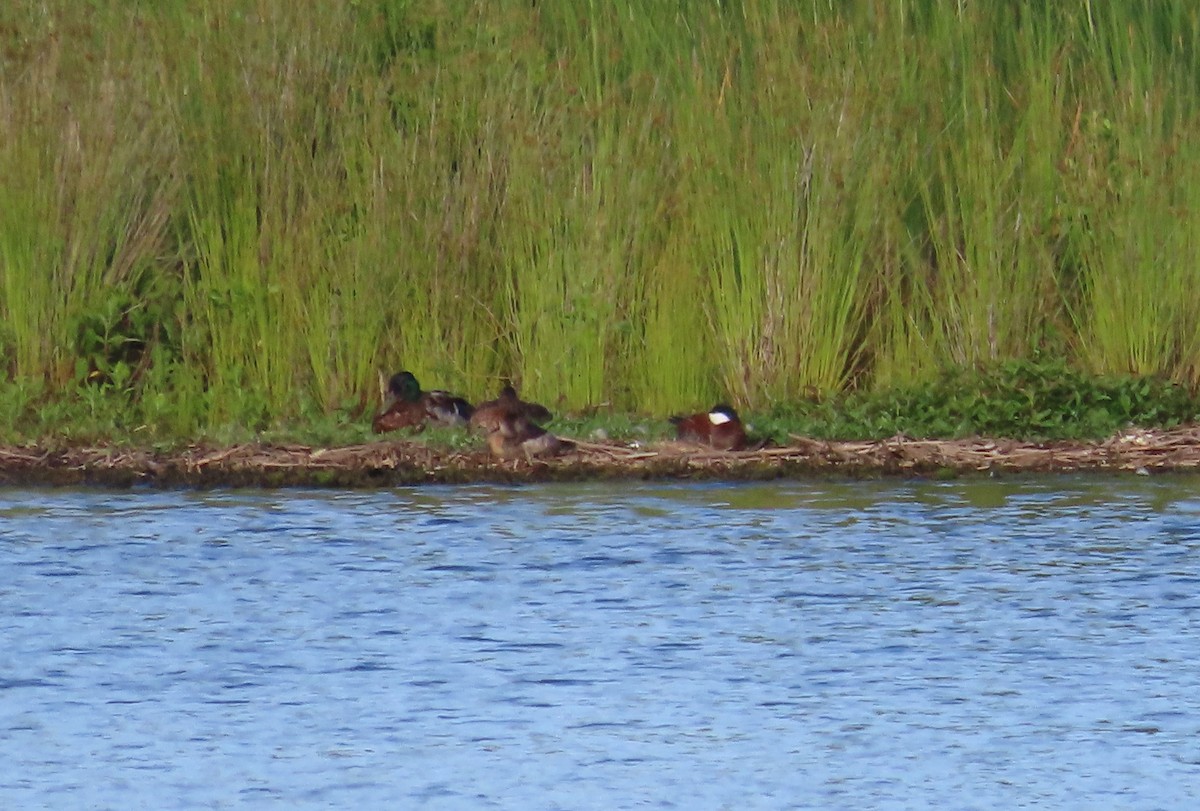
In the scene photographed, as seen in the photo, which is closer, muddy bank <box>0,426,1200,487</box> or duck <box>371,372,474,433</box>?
muddy bank <box>0,426,1200,487</box>

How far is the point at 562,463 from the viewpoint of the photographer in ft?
34.1

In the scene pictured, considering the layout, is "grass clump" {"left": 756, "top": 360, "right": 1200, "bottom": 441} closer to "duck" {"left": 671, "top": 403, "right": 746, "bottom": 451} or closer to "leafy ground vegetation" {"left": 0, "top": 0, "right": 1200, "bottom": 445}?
"leafy ground vegetation" {"left": 0, "top": 0, "right": 1200, "bottom": 445}

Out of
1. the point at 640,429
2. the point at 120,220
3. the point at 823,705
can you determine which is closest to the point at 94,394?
the point at 120,220

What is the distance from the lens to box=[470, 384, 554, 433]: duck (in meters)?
10.6

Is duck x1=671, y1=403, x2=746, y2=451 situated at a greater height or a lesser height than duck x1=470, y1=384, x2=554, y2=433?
lesser

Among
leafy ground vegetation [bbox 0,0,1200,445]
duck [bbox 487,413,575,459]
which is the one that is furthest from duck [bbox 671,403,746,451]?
duck [bbox 487,413,575,459]

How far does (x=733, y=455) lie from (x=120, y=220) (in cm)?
338

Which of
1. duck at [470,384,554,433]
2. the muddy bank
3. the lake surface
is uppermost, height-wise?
duck at [470,384,554,433]

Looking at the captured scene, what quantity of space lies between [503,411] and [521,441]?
9.8 inches

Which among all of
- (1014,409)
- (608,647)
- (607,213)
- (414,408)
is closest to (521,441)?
(414,408)

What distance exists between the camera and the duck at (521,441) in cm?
1038

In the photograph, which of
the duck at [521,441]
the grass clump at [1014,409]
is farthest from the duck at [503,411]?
the grass clump at [1014,409]

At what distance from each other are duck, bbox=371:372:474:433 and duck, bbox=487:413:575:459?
1.62 feet

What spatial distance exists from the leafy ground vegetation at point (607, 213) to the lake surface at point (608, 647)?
1317 millimetres
